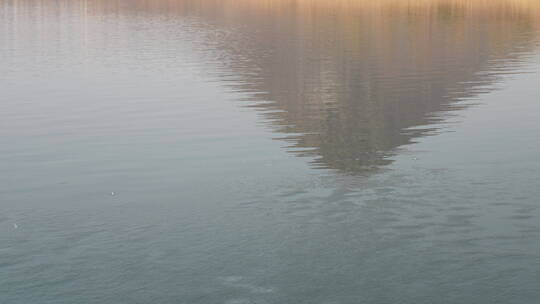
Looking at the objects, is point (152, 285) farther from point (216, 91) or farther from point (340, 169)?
point (216, 91)

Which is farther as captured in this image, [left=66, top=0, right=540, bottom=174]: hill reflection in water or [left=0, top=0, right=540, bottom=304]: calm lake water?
[left=66, top=0, right=540, bottom=174]: hill reflection in water

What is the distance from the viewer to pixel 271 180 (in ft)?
96.5

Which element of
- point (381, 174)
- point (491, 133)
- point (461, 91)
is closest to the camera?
point (381, 174)

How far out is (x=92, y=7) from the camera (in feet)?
513

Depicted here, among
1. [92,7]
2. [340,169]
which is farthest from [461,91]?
[92,7]


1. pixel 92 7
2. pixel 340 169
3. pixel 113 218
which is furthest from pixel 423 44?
pixel 92 7

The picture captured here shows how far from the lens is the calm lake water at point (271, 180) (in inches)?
813

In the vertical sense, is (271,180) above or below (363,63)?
below

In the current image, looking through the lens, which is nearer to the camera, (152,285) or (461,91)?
(152,285)

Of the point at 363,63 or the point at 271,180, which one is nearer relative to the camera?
the point at 271,180

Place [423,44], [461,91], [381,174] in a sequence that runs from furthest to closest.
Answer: [423,44] < [461,91] < [381,174]

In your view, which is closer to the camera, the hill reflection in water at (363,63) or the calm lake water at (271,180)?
the calm lake water at (271,180)

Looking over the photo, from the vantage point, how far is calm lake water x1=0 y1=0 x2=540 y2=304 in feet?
67.7

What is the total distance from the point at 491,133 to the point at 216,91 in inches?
756
